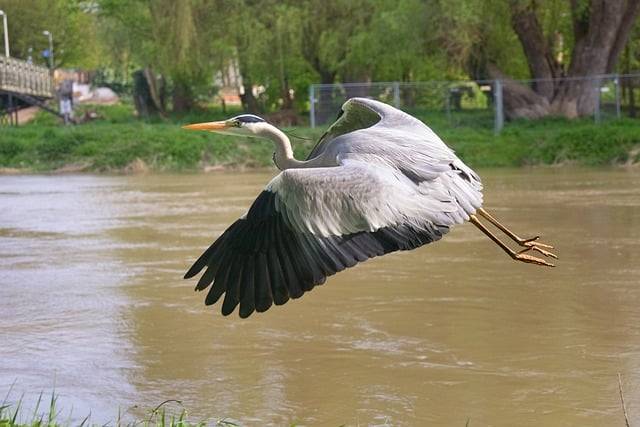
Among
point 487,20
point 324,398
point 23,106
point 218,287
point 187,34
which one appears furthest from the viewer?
point 23,106

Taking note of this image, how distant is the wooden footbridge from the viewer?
141ft

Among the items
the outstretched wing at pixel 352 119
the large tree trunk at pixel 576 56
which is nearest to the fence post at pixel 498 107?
the large tree trunk at pixel 576 56

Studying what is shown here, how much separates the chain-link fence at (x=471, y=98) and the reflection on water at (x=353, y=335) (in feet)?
51.3

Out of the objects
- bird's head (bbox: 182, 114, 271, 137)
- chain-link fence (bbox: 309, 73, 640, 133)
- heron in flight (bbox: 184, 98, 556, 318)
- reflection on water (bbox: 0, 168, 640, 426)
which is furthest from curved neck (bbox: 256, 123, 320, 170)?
chain-link fence (bbox: 309, 73, 640, 133)

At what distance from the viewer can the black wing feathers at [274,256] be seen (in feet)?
17.9

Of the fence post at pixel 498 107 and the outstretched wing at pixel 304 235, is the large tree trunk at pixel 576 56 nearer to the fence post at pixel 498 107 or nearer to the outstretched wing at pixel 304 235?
the fence post at pixel 498 107

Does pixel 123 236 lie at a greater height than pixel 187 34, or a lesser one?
lesser

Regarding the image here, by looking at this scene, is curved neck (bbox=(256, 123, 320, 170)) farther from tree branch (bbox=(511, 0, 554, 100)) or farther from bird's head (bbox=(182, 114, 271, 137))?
tree branch (bbox=(511, 0, 554, 100))

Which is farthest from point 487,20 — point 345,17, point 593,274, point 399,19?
point 593,274

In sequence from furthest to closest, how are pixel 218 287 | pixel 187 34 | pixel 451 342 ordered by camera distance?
pixel 187 34 → pixel 451 342 → pixel 218 287

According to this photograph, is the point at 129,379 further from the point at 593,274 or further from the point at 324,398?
the point at 593,274

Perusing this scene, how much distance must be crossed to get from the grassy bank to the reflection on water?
12.6 m

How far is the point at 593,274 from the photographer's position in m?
11.4

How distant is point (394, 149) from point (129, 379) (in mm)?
2715
